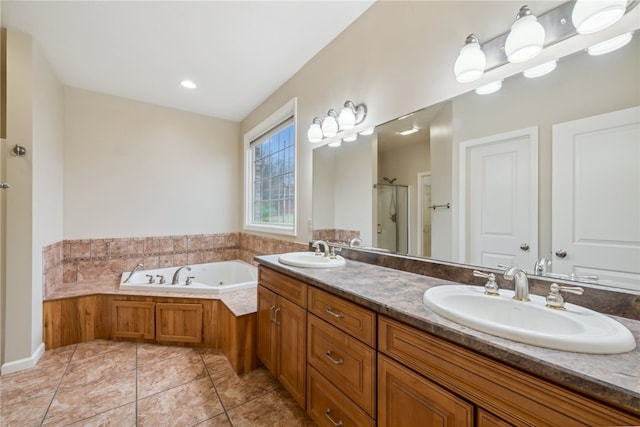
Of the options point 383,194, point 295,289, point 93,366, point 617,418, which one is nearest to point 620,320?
point 617,418

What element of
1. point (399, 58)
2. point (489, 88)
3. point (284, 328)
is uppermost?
point (399, 58)

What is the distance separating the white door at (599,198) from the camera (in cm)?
86

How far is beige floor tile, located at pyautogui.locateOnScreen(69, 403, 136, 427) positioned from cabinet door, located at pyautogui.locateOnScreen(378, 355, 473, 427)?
1.49 m

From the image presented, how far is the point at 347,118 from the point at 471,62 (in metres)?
0.87

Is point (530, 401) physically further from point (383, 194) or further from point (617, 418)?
point (383, 194)

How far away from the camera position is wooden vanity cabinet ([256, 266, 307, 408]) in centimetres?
144

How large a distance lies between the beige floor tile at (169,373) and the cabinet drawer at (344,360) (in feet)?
3.79

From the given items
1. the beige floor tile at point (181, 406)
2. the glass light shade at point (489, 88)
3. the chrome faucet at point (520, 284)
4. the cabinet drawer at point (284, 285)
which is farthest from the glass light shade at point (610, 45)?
the beige floor tile at point (181, 406)

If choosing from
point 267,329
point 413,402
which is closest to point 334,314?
point 413,402

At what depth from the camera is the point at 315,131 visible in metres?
2.21

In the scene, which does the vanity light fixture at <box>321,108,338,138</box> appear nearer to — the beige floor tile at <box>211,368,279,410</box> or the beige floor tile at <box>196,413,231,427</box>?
the beige floor tile at <box>211,368,279,410</box>

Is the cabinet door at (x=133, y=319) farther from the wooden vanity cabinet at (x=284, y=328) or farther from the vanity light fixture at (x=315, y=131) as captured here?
the vanity light fixture at (x=315, y=131)

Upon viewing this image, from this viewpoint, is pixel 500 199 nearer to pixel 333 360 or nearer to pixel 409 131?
pixel 409 131

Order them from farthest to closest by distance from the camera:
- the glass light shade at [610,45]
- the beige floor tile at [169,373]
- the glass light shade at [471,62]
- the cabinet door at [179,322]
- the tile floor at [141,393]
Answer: the cabinet door at [179,322], the beige floor tile at [169,373], the tile floor at [141,393], the glass light shade at [471,62], the glass light shade at [610,45]
